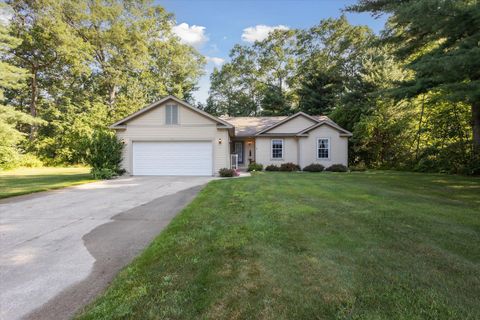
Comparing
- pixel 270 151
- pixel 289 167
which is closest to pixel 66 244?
pixel 289 167

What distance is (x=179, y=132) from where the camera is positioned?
1535cm

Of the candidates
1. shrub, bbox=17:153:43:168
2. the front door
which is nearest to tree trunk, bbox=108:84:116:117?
shrub, bbox=17:153:43:168

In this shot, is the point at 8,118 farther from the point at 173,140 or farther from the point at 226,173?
the point at 226,173

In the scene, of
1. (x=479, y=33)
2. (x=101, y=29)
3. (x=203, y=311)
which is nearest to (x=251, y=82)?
(x=101, y=29)

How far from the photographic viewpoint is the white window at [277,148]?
19.2m

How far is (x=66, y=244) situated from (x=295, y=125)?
17164mm

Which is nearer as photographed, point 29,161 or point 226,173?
point 226,173

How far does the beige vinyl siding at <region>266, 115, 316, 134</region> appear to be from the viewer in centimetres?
1938

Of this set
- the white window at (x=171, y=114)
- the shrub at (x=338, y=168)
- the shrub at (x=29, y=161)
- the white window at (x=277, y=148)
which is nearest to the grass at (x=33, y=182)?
the white window at (x=171, y=114)

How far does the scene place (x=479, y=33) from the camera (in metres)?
6.68

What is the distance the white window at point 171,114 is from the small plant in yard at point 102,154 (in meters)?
3.13

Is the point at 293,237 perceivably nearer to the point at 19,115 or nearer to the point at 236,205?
the point at 236,205

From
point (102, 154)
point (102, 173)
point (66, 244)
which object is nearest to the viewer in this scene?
point (66, 244)

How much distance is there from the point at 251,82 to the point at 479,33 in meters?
32.8
